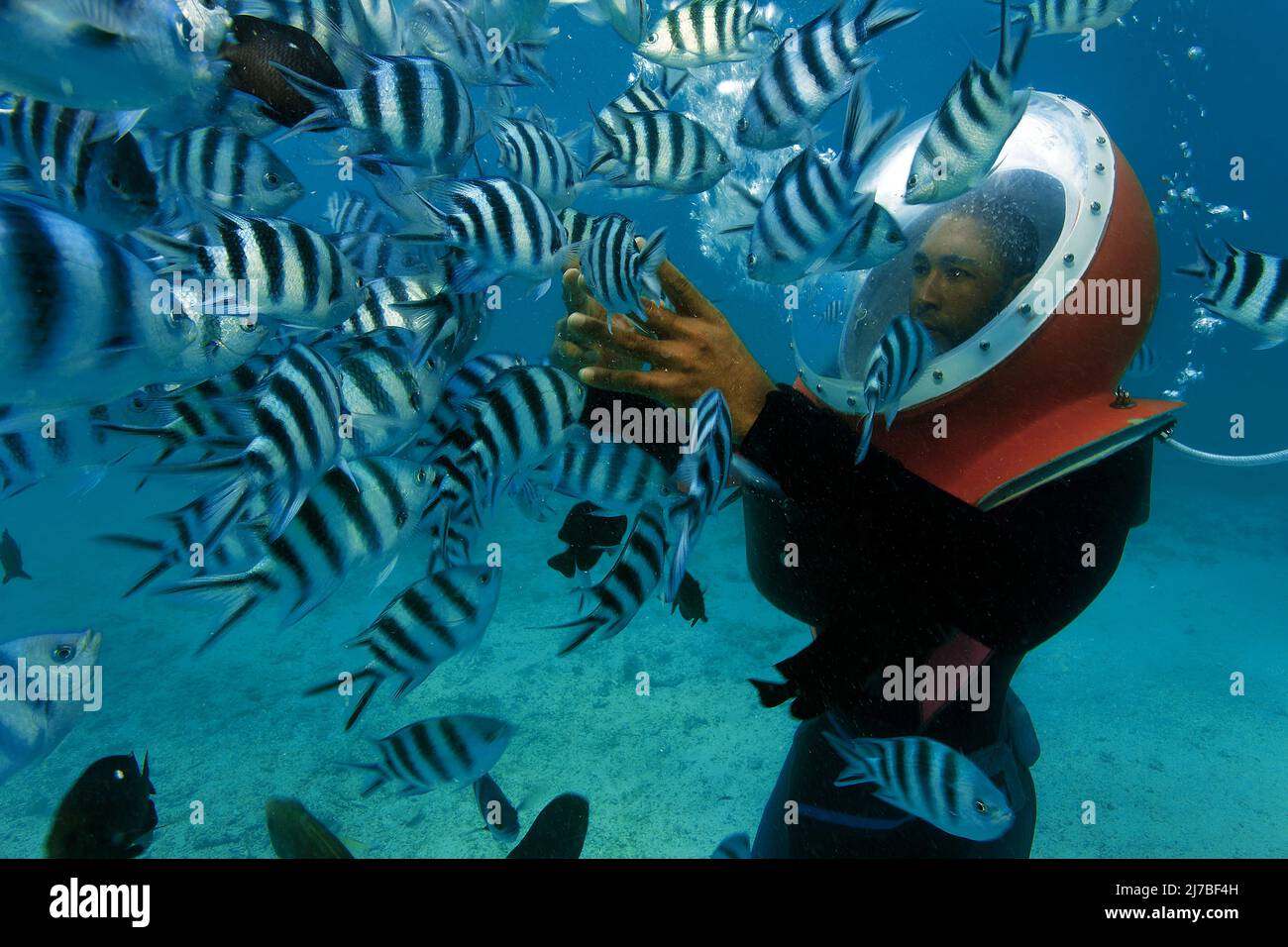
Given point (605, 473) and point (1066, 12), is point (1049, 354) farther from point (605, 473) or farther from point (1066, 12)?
point (1066, 12)

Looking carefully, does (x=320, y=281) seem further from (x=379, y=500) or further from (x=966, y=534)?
(x=966, y=534)

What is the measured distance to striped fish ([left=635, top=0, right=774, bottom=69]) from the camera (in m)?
3.06

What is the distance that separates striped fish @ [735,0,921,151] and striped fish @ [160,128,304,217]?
167 cm

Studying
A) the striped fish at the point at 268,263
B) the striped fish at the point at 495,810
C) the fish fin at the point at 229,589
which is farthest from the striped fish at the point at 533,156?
the striped fish at the point at 495,810

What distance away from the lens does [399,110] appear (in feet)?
6.23

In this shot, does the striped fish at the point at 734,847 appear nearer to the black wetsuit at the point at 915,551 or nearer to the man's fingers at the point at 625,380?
the black wetsuit at the point at 915,551

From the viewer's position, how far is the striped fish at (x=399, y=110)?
1846 mm

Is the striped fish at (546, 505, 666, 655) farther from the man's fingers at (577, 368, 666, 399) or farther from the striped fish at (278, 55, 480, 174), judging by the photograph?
the striped fish at (278, 55, 480, 174)

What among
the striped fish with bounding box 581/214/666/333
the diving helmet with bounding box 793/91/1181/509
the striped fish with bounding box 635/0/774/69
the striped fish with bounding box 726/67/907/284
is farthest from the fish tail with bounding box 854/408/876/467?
the striped fish with bounding box 635/0/774/69

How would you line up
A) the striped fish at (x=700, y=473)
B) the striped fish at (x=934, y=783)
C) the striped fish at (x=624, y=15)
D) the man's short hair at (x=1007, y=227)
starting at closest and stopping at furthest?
the striped fish at (x=700, y=473) → the striped fish at (x=934, y=783) → the man's short hair at (x=1007, y=227) → the striped fish at (x=624, y=15)

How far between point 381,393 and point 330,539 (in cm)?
42

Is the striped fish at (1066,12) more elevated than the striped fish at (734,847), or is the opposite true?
the striped fish at (1066,12)

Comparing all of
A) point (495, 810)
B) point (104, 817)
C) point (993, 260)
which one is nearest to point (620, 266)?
point (993, 260)

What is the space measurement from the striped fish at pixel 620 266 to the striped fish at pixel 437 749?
1.65 m
